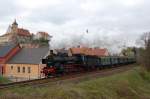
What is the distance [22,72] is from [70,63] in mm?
21348

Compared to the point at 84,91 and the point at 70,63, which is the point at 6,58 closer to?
the point at 70,63

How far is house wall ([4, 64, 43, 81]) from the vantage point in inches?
2101

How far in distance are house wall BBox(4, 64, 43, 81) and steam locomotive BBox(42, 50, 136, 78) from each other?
11941mm

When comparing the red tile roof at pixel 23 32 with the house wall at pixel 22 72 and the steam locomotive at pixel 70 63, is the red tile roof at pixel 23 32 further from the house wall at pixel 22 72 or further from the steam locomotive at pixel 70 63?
the steam locomotive at pixel 70 63

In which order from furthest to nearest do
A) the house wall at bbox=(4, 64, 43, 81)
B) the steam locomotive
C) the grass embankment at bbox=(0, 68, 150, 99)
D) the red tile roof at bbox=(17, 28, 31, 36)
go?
the red tile roof at bbox=(17, 28, 31, 36), the house wall at bbox=(4, 64, 43, 81), the steam locomotive, the grass embankment at bbox=(0, 68, 150, 99)

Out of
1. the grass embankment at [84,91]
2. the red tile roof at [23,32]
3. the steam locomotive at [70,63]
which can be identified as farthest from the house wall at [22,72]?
the red tile roof at [23,32]

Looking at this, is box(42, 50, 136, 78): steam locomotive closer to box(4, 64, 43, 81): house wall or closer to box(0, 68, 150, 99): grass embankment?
box(0, 68, 150, 99): grass embankment

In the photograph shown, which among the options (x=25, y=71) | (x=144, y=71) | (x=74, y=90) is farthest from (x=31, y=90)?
(x=25, y=71)

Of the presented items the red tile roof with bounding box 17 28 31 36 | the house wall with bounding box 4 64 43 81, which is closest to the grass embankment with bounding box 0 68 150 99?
the house wall with bounding box 4 64 43 81

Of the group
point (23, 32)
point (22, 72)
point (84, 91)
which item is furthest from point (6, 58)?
point (23, 32)

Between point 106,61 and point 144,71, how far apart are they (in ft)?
26.6

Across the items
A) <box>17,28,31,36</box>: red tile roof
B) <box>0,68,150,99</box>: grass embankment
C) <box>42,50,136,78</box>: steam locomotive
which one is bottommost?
<box>0,68,150,99</box>: grass embankment

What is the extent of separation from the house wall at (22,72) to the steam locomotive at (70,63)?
39.2 ft

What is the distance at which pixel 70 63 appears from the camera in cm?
3762
